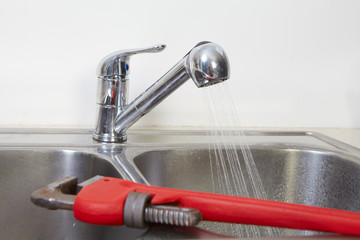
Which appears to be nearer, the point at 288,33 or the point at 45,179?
the point at 45,179

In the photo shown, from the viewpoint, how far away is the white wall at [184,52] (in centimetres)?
93

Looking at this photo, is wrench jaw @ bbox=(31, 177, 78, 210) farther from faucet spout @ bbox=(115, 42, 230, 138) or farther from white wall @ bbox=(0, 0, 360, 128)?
white wall @ bbox=(0, 0, 360, 128)

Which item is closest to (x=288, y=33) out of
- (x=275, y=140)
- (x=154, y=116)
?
(x=275, y=140)

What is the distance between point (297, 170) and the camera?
876 mm

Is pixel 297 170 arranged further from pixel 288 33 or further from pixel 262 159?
pixel 288 33

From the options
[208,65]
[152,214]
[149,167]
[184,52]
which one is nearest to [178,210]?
[152,214]

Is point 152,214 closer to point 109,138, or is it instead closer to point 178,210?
point 178,210

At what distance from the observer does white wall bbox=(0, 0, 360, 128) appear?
93cm

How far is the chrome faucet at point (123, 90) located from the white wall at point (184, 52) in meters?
0.16

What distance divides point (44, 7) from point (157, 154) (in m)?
0.40

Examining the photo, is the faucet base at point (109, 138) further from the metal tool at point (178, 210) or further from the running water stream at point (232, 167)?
the metal tool at point (178, 210)

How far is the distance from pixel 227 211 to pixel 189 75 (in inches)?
11.8

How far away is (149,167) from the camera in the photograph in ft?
2.71

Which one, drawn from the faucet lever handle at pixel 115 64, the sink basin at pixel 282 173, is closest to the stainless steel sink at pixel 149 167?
the sink basin at pixel 282 173
